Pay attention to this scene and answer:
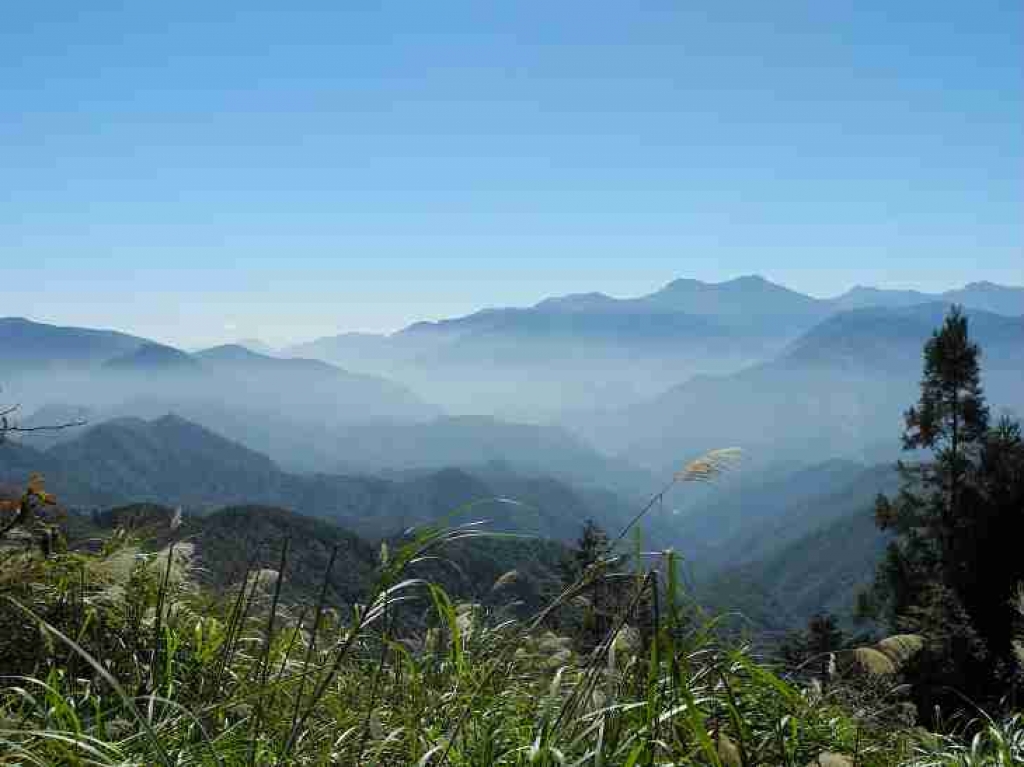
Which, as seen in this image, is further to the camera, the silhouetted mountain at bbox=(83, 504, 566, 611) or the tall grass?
the silhouetted mountain at bbox=(83, 504, 566, 611)

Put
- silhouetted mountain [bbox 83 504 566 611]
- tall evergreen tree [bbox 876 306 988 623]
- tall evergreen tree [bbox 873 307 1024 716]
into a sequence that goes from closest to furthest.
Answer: silhouetted mountain [bbox 83 504 566 611], tall evergreen tree [bbox 873 307 1024 716], tall evergreen tree [bbox 876 306 988 623]

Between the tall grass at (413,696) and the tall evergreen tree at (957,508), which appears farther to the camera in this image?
the tall evergreen tree at (957,508)

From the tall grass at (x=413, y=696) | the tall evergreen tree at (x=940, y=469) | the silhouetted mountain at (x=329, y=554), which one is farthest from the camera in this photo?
the tall evergreen tree at (x=940, y=469)

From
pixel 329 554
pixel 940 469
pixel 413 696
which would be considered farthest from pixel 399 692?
pixel 940 469

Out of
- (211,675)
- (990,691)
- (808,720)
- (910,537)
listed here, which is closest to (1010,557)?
(910,537)

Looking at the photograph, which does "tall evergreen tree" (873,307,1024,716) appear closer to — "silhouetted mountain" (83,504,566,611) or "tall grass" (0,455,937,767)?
"silhouetted mountain" (83,504,566,611)

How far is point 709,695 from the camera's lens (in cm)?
329

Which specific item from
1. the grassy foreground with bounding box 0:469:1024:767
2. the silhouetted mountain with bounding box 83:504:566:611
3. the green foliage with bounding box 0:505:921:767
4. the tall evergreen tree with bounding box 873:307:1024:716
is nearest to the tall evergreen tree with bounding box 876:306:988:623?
the tall evergreen tree with bounding box 873:307:1024:716

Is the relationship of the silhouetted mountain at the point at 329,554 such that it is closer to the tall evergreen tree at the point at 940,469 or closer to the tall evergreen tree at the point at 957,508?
the tall evergreen tree at the point at 957,508

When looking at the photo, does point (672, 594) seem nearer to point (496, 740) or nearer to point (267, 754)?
point (496, 740)

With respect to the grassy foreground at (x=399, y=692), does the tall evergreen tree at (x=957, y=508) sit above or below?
below

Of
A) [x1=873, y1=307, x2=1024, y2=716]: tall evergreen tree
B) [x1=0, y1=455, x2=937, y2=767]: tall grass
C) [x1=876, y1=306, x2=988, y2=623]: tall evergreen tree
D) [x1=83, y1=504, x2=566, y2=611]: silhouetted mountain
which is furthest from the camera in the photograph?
[x1=876, y1=306, x2=988, y2=623]: tall evergreen tree

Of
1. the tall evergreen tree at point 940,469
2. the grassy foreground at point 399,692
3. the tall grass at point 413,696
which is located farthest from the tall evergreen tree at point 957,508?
the tall grass at point 413,696

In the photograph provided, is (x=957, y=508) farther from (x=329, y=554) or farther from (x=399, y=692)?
(x=399, y=692)
